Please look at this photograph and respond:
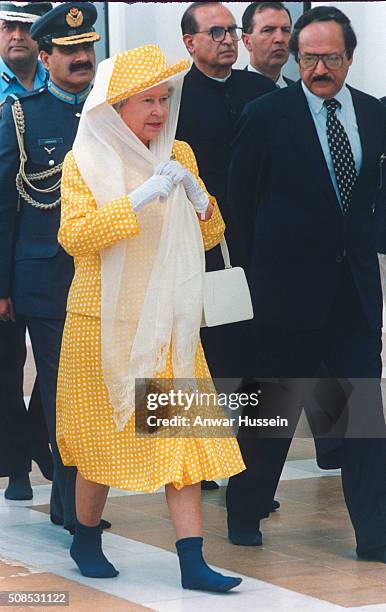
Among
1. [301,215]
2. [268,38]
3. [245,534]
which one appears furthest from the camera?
[268,38]

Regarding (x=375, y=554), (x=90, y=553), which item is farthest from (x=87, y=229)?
(x=375, y=554)

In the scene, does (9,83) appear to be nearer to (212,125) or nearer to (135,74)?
(212,125)

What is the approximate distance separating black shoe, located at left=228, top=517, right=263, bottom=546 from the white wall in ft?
23.0

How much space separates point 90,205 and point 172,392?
643mm

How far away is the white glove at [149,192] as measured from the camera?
16.6 ft

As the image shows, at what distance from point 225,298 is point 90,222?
23.5 inches

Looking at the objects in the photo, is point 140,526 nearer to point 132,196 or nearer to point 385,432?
point 385,432

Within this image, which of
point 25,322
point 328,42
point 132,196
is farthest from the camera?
point 25,322

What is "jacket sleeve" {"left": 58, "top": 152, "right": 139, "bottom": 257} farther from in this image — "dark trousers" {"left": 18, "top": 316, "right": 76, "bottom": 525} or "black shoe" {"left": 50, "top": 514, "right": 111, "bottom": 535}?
"black shoe" {"left": 50, "top": 514, "right": 111, "bottom": 535}

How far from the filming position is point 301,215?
573 cm

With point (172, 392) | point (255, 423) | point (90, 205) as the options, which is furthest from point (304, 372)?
point (90, 205)

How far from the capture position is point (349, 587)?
5.20m

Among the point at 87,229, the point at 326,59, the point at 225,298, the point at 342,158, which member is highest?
the point at 326,59

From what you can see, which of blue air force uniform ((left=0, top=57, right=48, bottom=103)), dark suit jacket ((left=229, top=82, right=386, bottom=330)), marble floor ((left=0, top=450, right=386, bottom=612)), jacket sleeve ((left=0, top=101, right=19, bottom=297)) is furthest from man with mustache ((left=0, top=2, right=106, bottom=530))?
blue air force uniform ((left=0, top=57, right=48, bottom=103))
